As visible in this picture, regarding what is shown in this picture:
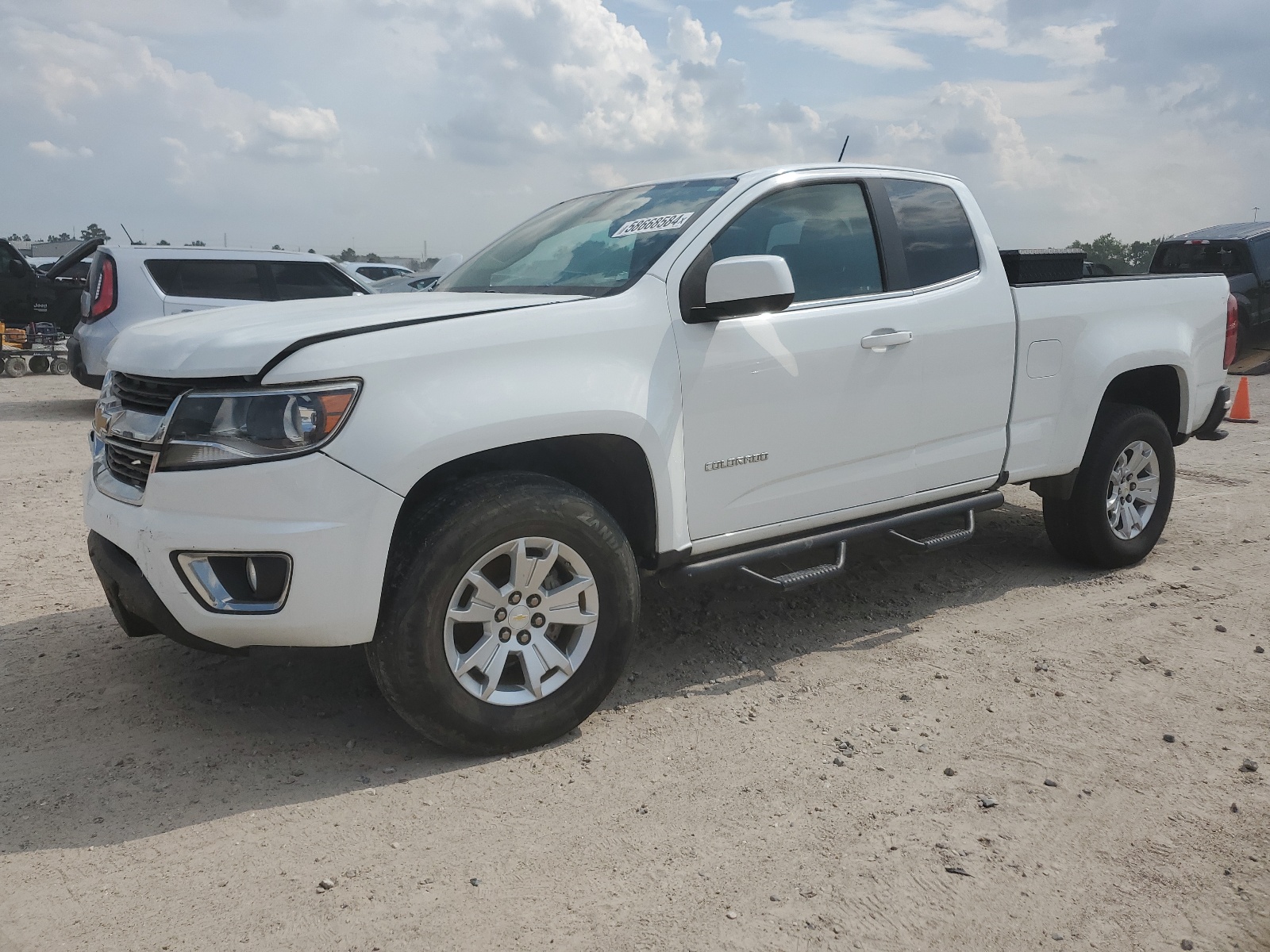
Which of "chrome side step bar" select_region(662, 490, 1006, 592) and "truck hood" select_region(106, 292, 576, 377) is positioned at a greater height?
"truck hood" select_region(106, 292, 576, 377)

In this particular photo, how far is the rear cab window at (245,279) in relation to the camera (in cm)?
1001

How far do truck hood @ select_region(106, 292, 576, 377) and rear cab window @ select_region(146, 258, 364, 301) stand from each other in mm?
6427

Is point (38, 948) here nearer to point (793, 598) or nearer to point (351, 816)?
point (351, 816)

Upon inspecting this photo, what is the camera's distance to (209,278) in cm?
1017

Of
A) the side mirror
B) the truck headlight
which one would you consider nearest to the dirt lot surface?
the truck headlight

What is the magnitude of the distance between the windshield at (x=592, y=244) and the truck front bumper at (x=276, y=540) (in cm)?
122

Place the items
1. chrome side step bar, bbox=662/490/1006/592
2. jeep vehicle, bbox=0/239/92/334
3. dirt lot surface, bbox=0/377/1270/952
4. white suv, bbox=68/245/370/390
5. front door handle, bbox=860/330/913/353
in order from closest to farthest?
dirt lot surface, bbox=0/377/1270/952
chrome side step bar, bbox=662/490/1006/592
front door handle, bbox=860/330/913/353
white suv, bbox=68/245/370/390
jeep vehicle, bbox=0/239/92/334

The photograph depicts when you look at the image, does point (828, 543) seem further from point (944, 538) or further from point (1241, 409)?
point (1241, 409)

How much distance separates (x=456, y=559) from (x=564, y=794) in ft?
2.59

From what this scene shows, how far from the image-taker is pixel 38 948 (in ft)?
8.07

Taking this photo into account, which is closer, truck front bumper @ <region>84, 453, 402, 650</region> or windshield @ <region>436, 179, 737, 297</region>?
truck front bumper @ <region>84, 453, 402, 650</region>

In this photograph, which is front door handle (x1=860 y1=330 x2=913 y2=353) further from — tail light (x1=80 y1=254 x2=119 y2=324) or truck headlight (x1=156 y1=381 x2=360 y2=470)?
tail light (x1=80 y1=254 x2=119 y2=324)

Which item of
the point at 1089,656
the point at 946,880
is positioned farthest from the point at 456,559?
the point at 1089,656

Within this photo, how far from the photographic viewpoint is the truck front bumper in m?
2.99
